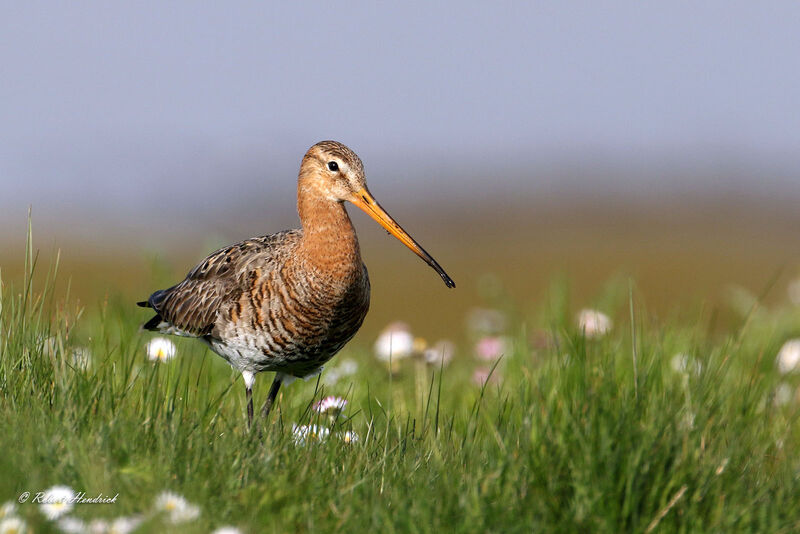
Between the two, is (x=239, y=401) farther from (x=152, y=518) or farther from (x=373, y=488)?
(x=152, y=518)

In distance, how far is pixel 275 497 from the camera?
4.09 meters

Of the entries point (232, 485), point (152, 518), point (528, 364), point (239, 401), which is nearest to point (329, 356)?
point (239, 401)

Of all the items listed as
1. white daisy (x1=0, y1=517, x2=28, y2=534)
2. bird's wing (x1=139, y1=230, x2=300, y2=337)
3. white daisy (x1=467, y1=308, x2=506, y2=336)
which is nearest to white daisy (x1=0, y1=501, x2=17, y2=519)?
white daisy (x1=0, y1=517, x2=28, y2=534)

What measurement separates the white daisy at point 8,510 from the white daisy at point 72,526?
0.17 m

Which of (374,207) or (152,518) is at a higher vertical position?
(374,207)

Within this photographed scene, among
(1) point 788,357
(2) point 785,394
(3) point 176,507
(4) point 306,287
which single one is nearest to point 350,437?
(4) point 306,287

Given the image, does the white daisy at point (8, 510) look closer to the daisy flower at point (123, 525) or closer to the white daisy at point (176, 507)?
the daisy flower at point (123, 525)

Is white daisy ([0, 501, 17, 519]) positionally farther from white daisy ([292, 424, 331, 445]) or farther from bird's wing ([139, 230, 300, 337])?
bird's wing ([139, 230, 300, 337])

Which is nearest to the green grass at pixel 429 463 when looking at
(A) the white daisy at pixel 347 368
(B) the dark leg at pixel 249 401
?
(B) the dark leg at pixel 249 401

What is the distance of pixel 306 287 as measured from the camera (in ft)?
21.6

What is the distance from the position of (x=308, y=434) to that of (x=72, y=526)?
5.16ft

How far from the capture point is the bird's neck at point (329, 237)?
21.8ft

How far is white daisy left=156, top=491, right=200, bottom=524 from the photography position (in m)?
3.66

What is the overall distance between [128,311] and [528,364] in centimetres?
360
